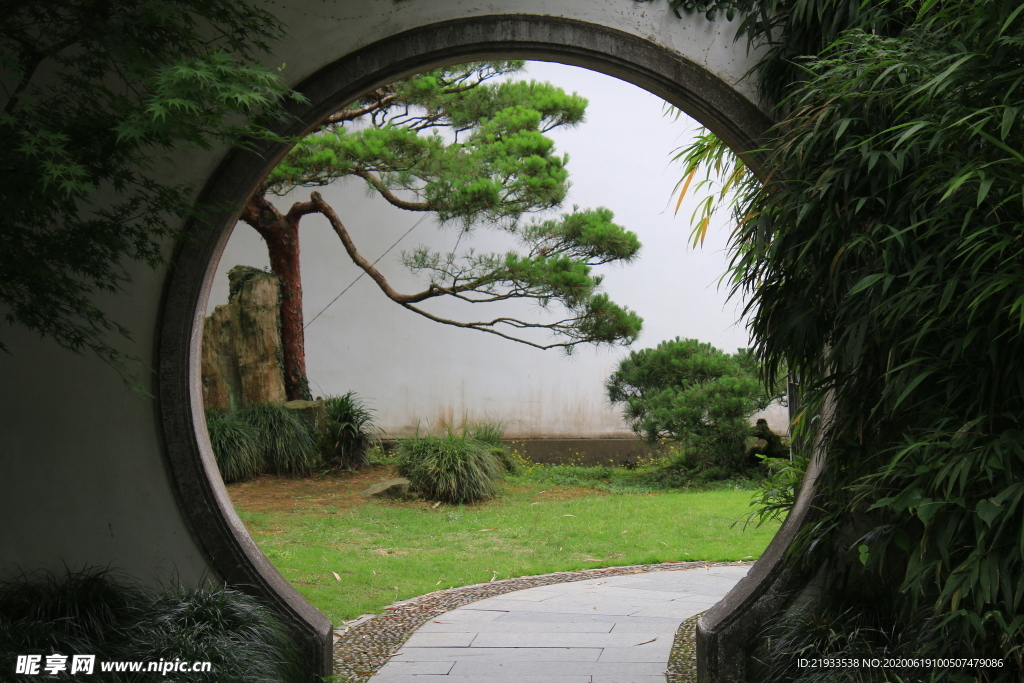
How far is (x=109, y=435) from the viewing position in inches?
106

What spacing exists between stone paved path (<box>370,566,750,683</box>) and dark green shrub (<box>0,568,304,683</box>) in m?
0.55

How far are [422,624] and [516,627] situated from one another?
1.45 feet

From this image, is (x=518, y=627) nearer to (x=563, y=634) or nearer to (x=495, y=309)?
(x=563, y=634)

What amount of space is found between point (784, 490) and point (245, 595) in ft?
7.22

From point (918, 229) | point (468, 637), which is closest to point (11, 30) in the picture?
point (918, 229)

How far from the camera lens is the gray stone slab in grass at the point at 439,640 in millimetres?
3287

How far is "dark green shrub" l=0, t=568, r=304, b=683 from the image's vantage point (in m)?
2.29

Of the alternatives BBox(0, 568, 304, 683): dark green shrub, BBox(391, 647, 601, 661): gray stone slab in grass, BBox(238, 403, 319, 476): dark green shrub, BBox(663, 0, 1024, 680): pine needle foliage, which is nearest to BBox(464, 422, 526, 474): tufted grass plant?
BBox(238, 403, 319, 476): dark green shrub

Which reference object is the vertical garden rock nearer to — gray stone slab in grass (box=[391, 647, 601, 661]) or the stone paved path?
the stone paved path

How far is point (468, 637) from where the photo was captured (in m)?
3.38

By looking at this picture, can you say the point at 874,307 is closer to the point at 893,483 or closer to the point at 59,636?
the point at 893,483

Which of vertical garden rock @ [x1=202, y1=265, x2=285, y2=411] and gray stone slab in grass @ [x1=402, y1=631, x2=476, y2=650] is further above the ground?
vertical garden rock @ [x1=202, y1=265, x2=285, y2=411]

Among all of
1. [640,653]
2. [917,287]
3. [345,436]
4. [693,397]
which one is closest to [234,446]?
[345,436]

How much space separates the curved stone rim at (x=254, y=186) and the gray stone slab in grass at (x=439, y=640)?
2.13 ft
